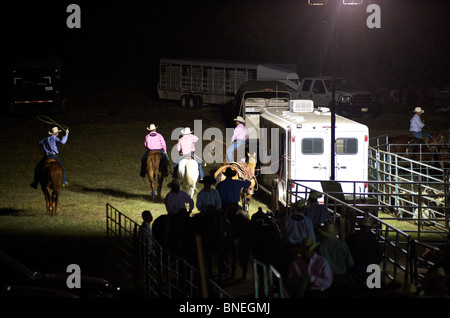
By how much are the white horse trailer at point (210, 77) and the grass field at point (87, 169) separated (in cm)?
87

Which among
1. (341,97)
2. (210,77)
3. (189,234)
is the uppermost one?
(210,77)

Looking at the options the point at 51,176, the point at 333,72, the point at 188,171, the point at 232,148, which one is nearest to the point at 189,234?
the point at 333,72

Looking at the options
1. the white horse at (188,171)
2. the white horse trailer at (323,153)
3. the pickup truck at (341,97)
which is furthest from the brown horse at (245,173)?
the pickup truck at (341,97)

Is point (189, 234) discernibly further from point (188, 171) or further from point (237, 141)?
point (237, 141)

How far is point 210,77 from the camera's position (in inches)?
1559

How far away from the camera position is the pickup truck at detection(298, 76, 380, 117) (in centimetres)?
3606

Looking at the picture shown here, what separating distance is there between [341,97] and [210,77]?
26.3 ft

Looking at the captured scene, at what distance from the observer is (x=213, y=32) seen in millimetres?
74250

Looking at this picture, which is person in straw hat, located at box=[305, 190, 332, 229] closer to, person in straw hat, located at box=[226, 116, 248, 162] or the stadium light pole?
the stadium light pole

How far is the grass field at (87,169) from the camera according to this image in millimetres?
13820
